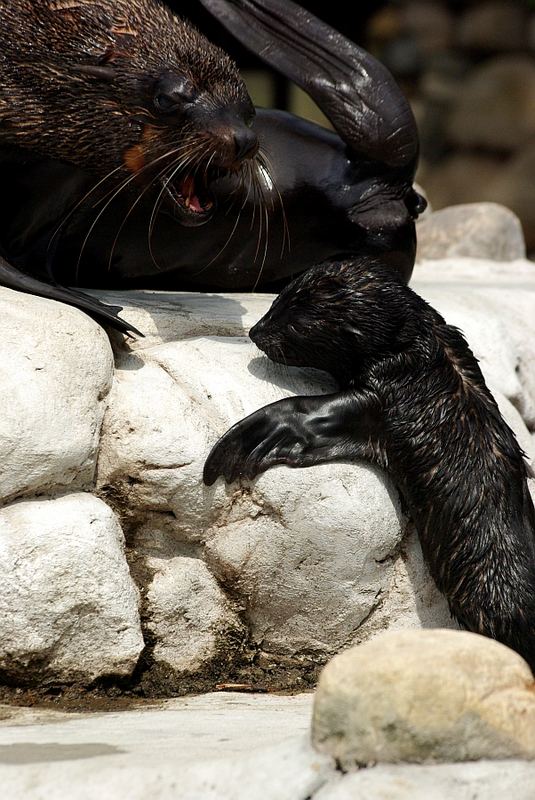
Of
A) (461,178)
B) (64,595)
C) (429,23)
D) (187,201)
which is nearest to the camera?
(64,595)

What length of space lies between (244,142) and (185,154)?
7.5 inches

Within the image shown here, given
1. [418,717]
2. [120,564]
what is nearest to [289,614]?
[120,564]

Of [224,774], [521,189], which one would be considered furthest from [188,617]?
[521,189]

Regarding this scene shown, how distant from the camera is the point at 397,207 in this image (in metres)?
5.31

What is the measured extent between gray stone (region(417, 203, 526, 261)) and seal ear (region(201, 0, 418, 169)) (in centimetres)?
224

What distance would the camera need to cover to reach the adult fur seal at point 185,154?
4043mm

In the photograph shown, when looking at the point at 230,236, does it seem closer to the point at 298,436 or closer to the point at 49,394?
the point at 298,436

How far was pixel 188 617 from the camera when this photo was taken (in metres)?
4.00

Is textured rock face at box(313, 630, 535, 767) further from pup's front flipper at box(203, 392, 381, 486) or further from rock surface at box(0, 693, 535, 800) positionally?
pup's front flipper at box(203, 392, 381, 486)

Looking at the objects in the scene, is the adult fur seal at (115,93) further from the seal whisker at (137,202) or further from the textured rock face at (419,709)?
the textured rock face at (419,709)

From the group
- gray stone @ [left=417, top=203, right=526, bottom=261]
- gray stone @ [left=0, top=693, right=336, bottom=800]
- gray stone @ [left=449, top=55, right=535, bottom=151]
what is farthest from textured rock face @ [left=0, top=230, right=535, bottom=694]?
gray stone @ [left=449, top=55, right=535, bottom=151]

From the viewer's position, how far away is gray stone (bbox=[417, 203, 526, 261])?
24.7 ft

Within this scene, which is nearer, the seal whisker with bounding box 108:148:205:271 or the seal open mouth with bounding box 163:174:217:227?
the seal whisker with bounding box 108:148:205:271

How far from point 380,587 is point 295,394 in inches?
27.3
